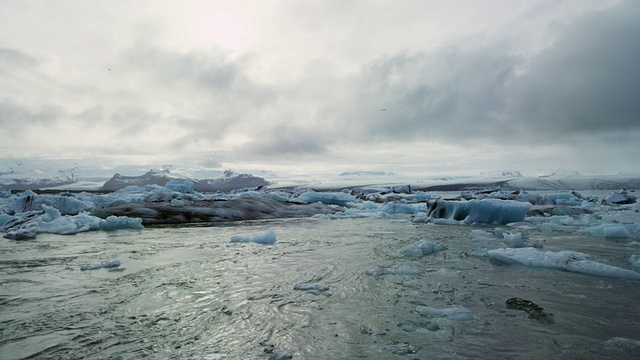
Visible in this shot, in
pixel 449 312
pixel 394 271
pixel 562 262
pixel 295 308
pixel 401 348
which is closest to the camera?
pixel 401 348

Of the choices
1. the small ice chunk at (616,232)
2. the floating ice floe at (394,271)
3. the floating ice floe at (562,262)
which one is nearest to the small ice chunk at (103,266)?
the floating ice floe at (394,271)

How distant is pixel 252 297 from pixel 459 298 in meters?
2.72

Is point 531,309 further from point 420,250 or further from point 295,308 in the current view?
point 420,250

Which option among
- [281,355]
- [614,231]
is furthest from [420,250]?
[614,231]

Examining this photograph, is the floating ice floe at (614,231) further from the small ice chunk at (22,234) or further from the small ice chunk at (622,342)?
the small ice chunk at (22,234)

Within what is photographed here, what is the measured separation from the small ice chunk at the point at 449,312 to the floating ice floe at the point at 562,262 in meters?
3.32

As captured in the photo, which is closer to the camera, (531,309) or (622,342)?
(622,342)

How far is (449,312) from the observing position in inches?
156

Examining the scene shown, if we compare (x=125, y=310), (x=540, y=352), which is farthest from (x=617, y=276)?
(x=125, y=310)

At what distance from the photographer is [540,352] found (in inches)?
118

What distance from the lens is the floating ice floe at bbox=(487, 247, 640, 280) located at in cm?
570

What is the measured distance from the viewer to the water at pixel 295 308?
10.2 feet

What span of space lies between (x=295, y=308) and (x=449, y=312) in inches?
70.0

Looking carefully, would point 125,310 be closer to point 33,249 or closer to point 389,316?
point 389,316
